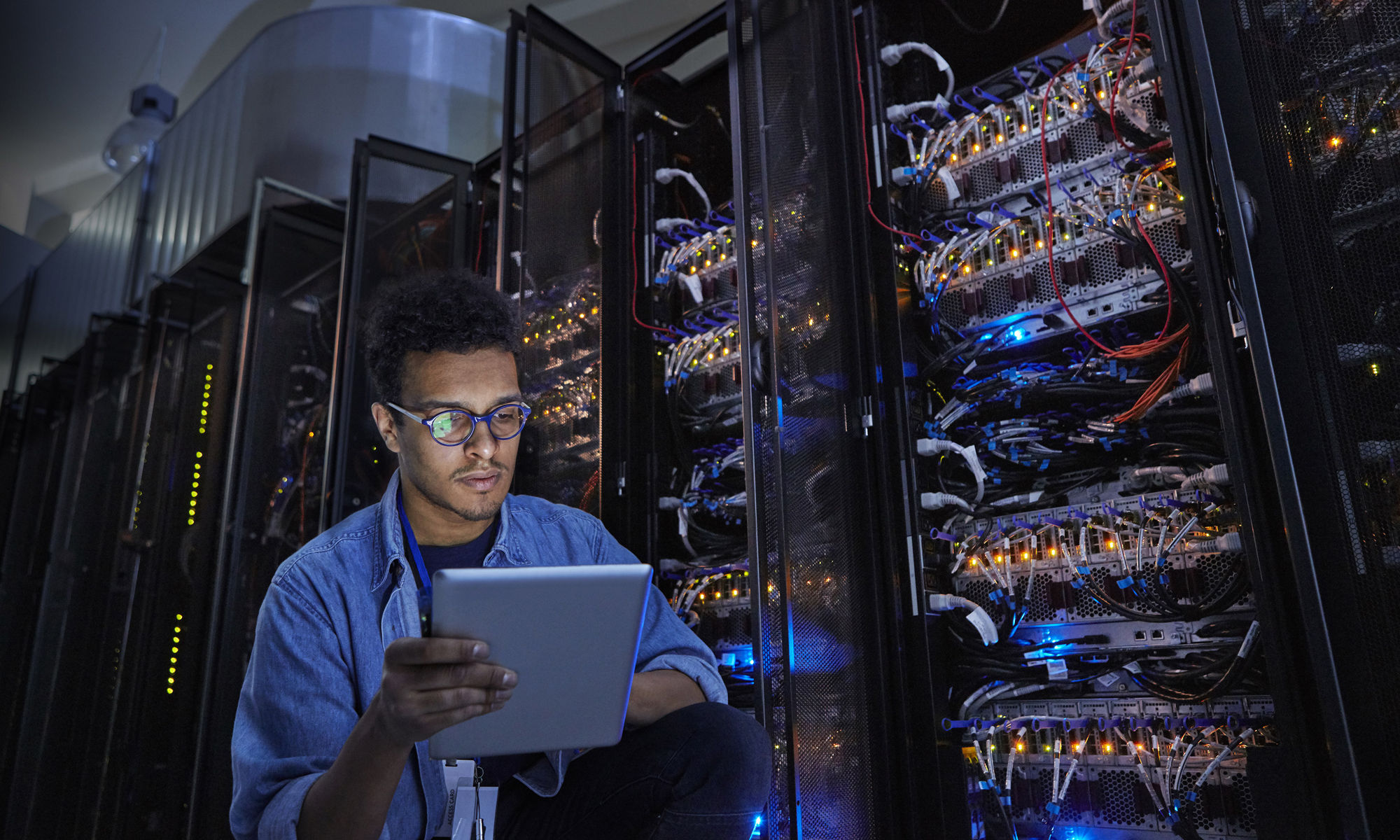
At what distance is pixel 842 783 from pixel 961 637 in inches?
18.0

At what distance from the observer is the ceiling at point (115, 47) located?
5070 millimetres

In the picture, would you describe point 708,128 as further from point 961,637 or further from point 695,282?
point 961,637

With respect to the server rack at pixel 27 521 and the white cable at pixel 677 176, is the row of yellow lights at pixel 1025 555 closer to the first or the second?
the white cable at pixel 677 176

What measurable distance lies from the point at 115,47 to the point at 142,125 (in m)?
0.50

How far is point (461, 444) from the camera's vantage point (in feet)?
4.26

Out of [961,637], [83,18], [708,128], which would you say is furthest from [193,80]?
[961,637]

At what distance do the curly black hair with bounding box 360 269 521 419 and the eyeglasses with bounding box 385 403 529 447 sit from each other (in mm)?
118

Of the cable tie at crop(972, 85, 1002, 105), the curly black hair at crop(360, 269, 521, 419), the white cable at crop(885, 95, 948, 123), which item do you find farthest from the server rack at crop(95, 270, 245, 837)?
the cable tie at crop(972, 85, 1002, 105)

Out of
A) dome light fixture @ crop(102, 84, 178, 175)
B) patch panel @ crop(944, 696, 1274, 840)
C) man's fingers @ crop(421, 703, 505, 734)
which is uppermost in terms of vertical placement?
dome light fixture @ crop(102, 84, 178, 175)

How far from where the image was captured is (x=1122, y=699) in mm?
1955

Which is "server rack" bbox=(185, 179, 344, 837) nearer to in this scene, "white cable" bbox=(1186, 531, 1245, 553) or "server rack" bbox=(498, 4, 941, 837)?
"server rack" bbox=(498, 4, 941, 837)

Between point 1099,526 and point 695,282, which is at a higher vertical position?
point 695,282

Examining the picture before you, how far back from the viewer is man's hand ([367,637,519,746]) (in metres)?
0.87

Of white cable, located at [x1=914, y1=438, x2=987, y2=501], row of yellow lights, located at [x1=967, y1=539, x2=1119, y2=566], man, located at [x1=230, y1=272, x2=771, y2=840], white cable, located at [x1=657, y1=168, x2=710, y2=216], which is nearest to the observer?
man, located at [x1=230, y1=272, x2=771, y2=840]
